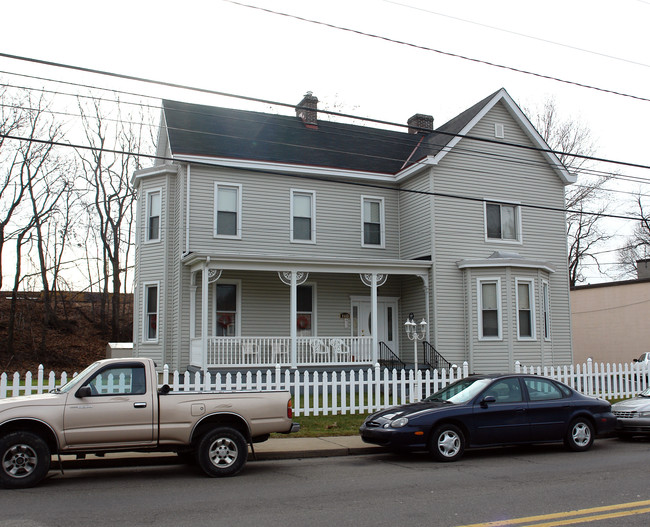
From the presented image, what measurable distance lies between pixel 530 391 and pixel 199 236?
40.8 ft

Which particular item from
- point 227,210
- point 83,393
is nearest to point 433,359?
point 227,210

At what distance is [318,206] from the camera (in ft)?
72.4

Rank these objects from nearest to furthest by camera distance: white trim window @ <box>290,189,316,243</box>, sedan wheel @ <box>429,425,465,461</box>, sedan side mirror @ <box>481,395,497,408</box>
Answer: sedan wheel @ <box>429,425,465,461</box> < sedan side mirror @ <box>481,395,497,408</box> < white trim window @ <box>290,189,316,243</box>

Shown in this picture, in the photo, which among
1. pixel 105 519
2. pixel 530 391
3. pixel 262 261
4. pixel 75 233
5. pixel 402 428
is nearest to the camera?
pixel 105 519

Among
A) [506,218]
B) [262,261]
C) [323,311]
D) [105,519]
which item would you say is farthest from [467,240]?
[105,519]

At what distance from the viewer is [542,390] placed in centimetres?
1121

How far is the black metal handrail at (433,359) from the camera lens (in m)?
20.5

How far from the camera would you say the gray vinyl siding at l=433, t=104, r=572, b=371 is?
20.9 metres

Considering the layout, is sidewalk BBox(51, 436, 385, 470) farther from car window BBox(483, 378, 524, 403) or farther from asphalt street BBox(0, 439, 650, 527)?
car window BBox(483, 378, 524, 403)

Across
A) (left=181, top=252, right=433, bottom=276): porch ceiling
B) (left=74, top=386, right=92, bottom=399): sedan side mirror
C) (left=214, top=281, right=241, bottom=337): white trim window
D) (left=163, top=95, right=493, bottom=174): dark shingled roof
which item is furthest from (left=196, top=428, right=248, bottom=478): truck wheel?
(left=163, top=95, right=493, bottom=174): dark shingled roof

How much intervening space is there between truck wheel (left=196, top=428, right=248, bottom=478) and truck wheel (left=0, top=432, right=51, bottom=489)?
78.0 inches

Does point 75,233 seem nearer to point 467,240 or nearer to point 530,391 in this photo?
point 467,240

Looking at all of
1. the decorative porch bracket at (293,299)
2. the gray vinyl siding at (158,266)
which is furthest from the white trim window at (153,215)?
the decorative porch bracket at (293,299)

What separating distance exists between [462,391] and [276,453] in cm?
332
